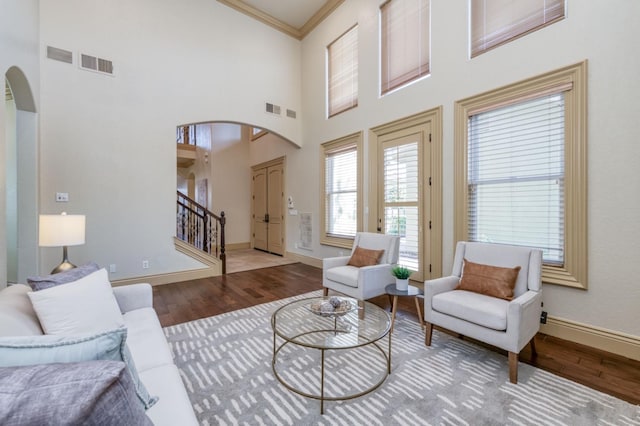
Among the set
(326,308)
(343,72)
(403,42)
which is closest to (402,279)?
(326,308)

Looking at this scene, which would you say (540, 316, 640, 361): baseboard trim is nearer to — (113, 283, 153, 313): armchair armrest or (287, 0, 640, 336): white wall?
(287, 0, 640, 336): white wall

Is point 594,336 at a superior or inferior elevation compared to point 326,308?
inferior

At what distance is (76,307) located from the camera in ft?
5.06

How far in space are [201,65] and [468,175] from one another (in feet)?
15.4

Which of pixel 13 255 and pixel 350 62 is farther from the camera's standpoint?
pixel 350 62

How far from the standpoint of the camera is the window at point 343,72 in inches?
202

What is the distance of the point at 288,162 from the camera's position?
6.81 metres

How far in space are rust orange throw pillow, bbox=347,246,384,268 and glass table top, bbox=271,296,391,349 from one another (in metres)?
1.10

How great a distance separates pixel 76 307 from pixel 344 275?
95.2 inches

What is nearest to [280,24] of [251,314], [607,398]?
[251,314]

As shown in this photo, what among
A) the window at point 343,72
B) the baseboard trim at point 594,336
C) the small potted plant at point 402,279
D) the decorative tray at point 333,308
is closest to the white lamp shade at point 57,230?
the decorative tray at point 333,308

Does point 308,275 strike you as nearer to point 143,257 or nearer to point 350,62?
point 143,257

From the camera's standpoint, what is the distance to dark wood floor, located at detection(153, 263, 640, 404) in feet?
6.83

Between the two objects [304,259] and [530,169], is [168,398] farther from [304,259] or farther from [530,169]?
[304,259]
